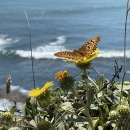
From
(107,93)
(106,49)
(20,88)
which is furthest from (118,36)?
(107,93)

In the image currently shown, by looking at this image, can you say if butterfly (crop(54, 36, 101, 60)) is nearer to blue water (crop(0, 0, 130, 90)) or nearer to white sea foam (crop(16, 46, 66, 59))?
blue water (crop(0, 0, 130, 90))

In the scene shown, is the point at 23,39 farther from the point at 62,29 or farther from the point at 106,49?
the point at 106,49

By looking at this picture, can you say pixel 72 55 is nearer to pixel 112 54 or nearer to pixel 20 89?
pixel 20 89

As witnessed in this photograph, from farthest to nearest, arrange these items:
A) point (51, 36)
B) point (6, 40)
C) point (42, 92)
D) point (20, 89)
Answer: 1. point (51, 36)
2. point (6, 40)
3. point (20, 89)
4. point (42, 92)

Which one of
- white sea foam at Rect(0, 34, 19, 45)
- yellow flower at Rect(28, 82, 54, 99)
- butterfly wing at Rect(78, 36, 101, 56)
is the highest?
butterfly wing at Rect(78, 36, 101, 56)

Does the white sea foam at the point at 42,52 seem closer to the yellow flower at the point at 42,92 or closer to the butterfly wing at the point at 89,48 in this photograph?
the butterfly wing at the point at 89,48

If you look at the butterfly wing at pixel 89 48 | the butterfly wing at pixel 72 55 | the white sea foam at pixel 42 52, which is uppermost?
the butterfly wing at pixel 89 48

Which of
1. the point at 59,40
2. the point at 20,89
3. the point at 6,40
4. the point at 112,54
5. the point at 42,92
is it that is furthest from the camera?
the point at 6,40

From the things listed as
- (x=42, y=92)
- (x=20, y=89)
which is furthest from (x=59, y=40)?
(x=42, y=92)

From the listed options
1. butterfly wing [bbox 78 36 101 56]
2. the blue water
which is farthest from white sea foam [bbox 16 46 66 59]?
butterfly wing [bbox 78 36 101 56]

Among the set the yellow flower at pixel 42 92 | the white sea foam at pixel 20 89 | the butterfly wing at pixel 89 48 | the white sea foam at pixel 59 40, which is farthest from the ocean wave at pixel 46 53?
the yellow flower at pixel 42 92
